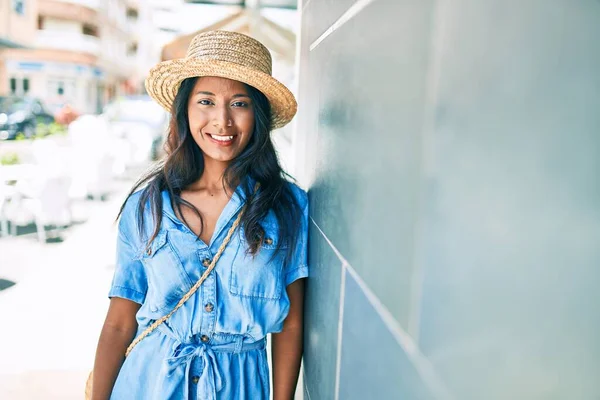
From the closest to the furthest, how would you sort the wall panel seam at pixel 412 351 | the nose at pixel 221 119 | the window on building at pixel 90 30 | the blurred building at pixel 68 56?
1. the wall panel seam at pixel 412 351
2. the nose at pixel 221 119
3. the blurred building at pixel 68 56
4. the window on building at pixel 90 30

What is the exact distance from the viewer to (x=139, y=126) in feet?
49.1

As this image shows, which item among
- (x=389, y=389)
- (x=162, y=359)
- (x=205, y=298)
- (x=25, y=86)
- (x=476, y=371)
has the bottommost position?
(x=162, y=359)

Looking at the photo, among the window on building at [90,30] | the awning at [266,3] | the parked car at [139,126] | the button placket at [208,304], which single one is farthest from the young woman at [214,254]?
the window on building at [90,30]

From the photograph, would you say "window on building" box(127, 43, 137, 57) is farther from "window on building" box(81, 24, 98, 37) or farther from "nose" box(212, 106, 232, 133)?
"nose" box(212, 106, 232, 133)

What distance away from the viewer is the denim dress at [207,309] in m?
1.71

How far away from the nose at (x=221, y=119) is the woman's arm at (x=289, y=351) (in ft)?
1.92

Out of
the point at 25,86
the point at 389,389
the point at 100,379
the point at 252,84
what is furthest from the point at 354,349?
the point at 25,86

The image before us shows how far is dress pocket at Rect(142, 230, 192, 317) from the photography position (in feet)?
5.68

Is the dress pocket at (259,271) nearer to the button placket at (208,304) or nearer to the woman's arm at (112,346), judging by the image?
the button placket at (208,304)

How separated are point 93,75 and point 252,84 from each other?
Result: 134ft

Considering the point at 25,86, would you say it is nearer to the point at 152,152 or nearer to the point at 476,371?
the point at 152,152

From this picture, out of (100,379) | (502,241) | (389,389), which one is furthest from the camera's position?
(100,379)

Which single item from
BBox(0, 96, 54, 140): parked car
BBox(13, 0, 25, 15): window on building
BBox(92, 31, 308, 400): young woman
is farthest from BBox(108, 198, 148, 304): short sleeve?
BBox(13, 0, 25, 15): window on building

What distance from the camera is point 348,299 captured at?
3.83ft
